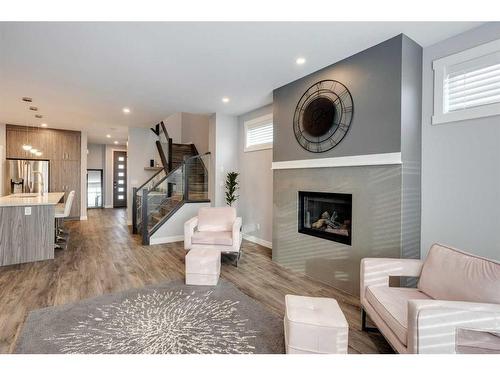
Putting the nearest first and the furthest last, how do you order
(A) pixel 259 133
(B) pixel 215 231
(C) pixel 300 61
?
(C) pixel 300 61
(B) pixel 215 231
(A) pixel 259 133

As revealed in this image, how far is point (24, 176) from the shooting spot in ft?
23.1

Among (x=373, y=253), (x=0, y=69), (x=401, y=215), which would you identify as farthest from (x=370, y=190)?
(x=0, y=69)

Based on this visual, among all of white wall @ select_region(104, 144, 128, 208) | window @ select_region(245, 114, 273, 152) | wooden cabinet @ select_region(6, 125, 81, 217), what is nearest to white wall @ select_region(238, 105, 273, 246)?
window @ select_region(245, 114, 273, 152)

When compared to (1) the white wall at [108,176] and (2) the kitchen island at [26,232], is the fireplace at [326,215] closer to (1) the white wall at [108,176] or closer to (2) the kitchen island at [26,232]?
(2) the kitchen island at [26,232]

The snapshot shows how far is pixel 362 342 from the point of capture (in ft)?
6.55

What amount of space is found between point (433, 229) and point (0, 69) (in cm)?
579

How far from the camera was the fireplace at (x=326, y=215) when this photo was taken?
3.10 metres

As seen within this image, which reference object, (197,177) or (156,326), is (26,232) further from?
(156,326)

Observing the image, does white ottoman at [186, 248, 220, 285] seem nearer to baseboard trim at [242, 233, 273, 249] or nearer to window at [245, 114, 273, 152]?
baseboard trim at [242, 233, 273, 249]

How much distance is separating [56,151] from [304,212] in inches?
311

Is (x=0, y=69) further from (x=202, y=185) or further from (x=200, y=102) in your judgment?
(x=202, y=185)

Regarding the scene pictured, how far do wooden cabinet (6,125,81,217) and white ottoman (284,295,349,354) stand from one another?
845 cm

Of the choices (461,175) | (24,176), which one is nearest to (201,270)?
A: (461,175)

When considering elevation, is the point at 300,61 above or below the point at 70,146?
above
